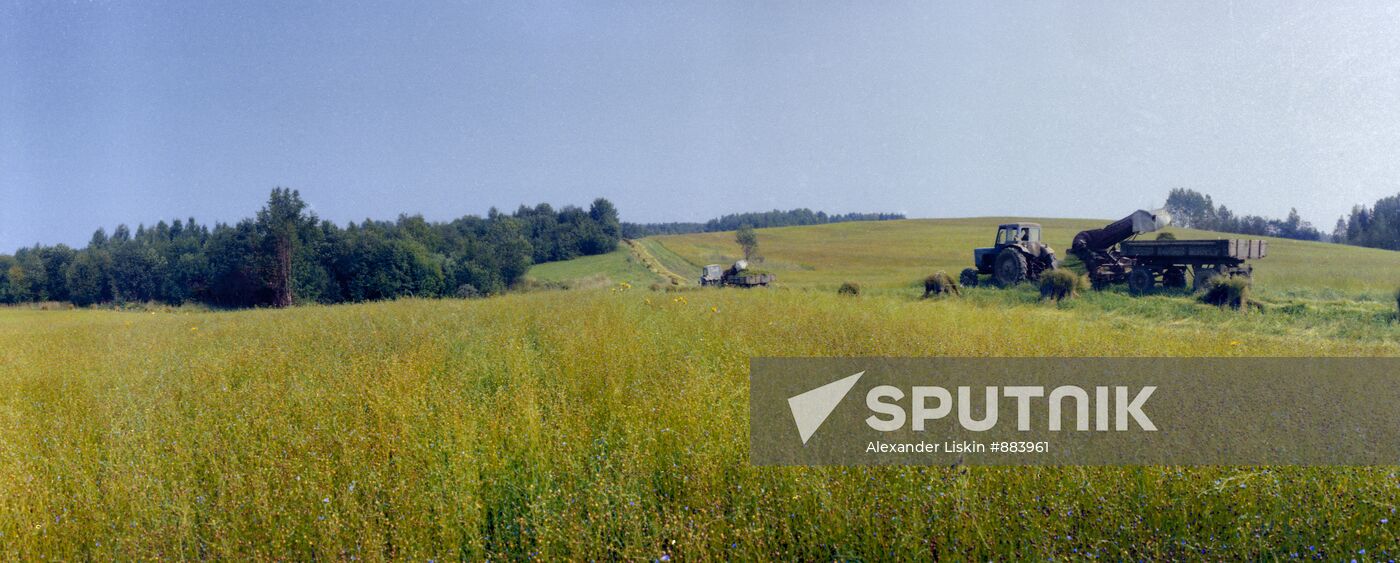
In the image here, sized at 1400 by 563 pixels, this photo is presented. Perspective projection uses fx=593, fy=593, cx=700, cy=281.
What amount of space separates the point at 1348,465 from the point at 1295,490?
0.57m

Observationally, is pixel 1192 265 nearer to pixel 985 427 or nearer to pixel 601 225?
pixel 985 427

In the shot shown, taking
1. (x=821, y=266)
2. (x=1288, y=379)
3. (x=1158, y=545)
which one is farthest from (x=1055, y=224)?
(x=1158, y=545)

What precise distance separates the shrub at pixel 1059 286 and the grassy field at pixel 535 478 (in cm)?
904

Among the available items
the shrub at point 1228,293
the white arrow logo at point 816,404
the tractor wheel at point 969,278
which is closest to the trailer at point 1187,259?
the shrub at point 1228,293

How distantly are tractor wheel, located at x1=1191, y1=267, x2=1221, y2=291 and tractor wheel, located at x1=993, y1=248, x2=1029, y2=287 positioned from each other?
153 inches

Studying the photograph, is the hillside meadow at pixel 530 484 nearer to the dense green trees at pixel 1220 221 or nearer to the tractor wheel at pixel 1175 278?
the tractor wheel at pixel 1175 278

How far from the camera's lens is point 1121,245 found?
16.9m

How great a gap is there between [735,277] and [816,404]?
19.8 meters

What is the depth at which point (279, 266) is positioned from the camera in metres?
23.9

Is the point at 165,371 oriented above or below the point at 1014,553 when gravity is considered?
above

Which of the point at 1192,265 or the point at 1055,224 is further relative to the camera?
the point at 1055,224

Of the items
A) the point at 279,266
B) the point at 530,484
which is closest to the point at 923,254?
the point at 279,266

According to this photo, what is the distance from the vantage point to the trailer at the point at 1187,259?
14625 mm

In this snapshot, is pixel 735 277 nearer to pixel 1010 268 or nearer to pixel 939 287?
pixel 939 287
